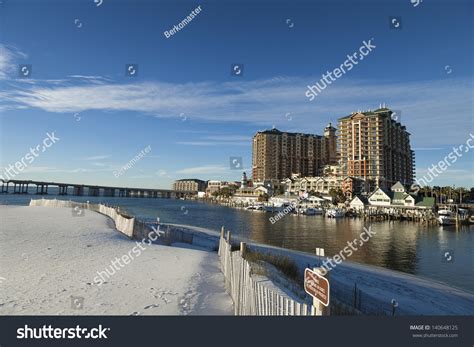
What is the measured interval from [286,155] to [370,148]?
65.7 metres

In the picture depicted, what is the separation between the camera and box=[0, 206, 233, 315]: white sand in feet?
27.9

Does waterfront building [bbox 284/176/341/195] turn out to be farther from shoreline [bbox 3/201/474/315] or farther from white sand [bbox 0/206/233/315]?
white sand [bbox 0/206/233/315]

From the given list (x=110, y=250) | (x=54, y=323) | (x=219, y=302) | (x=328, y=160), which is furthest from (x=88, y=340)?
(x=328, y=160)

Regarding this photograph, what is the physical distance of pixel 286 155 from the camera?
597 feet

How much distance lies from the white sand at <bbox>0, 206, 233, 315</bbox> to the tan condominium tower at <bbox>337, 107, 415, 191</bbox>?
112995 mm

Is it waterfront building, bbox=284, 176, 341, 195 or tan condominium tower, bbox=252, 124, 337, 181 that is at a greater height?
tan condominium tower, bbox=252, 124, 337, 181

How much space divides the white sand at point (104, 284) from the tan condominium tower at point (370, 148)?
113 m

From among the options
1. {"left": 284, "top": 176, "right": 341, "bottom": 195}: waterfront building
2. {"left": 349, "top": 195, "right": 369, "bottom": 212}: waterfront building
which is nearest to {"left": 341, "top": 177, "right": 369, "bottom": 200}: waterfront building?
{"left": 284, "top": 176, "right": 341, "bottom": 195}: waterfront building

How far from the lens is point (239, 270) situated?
28.4 feet

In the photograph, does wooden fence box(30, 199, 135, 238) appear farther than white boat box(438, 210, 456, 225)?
No

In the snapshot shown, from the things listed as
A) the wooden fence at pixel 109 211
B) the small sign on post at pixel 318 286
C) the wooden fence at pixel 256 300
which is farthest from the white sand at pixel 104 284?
the small sign on post at pixel 318 286

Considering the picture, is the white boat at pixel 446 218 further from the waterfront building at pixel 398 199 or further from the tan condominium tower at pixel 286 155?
the tan condominium tower at pixel 286 155

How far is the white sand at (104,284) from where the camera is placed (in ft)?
27.9

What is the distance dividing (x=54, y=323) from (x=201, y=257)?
9.82 metres
